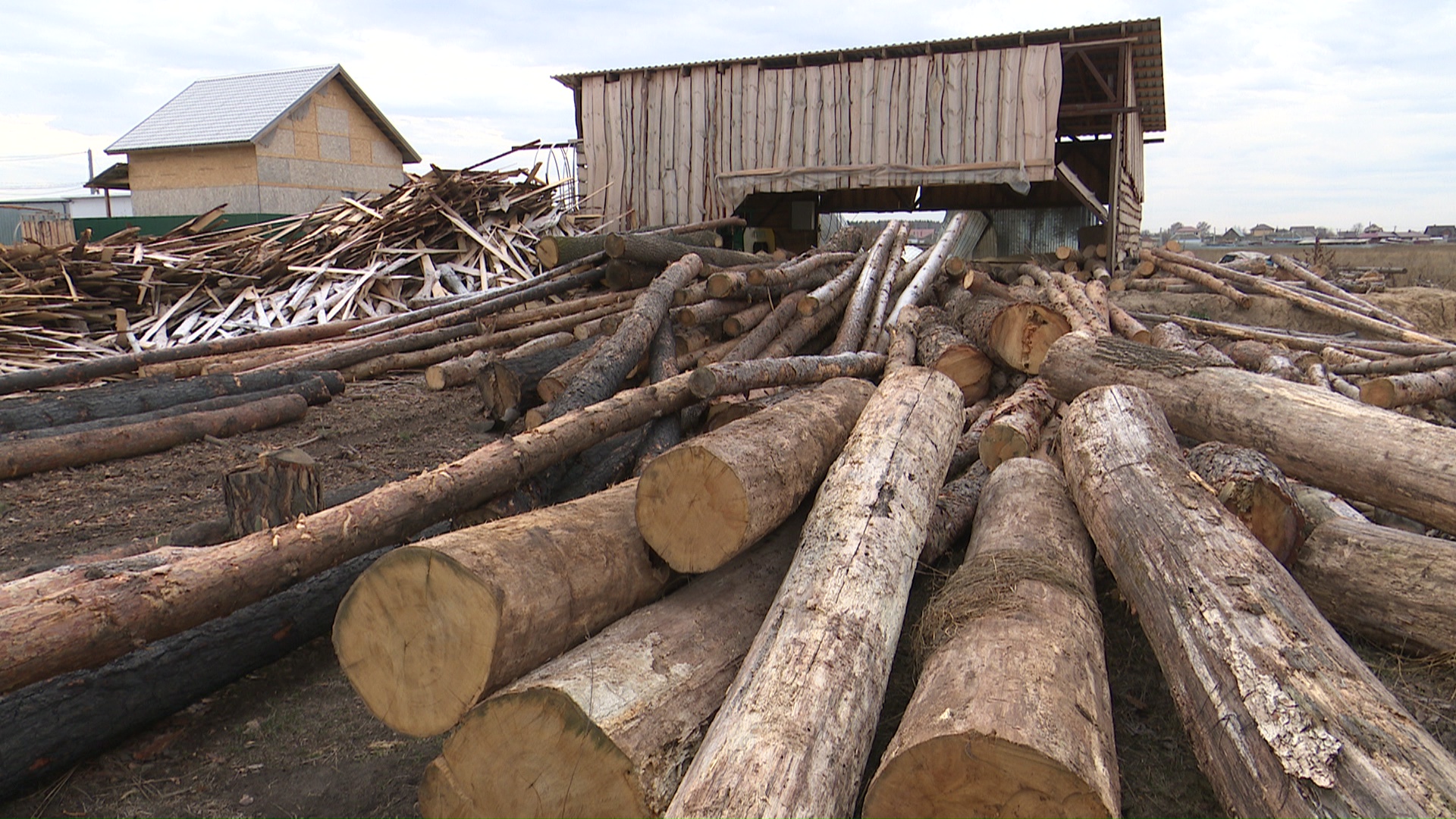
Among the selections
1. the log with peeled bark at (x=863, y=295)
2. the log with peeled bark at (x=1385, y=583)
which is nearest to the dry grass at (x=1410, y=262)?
the log with peeled bark at (x=863, y=295)

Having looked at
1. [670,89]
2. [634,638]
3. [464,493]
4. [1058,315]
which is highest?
[670,89]

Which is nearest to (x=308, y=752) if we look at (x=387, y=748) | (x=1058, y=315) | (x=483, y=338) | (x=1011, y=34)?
(x=387, y=748)

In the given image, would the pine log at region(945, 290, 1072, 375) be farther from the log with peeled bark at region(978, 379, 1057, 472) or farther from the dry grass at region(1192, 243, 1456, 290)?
the dry grass at region(1192, 243, 1456, 290)

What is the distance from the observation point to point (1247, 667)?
8.24 feet

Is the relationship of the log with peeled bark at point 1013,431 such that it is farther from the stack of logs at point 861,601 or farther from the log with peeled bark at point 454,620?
the log with peeled bark at point 454,620

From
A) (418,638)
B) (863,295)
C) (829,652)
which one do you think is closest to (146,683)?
(418,638)

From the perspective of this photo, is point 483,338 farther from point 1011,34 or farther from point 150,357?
point 1011,34

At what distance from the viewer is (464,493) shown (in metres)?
4.06

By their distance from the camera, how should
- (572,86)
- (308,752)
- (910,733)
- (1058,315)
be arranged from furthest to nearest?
(572,86)
(1058,315)
(308,752)
(910,733)

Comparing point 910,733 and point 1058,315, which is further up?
point 1058,315

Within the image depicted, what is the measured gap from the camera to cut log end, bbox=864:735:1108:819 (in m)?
2.01

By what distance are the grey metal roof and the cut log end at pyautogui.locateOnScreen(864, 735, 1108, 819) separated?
23349 mm

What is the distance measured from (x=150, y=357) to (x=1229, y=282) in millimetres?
15261

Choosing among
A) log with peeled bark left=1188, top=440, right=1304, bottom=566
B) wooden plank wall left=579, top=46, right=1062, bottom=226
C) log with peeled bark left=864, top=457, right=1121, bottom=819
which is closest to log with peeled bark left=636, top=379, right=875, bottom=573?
log with peeled bark left=864, top=457, right=1121, bottom=819
